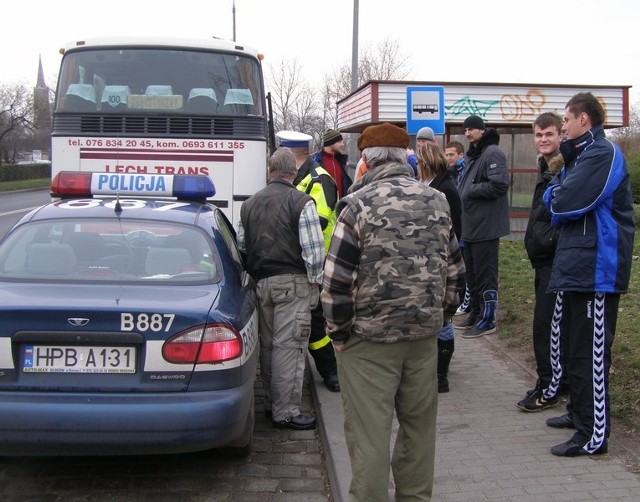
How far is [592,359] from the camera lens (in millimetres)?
4078

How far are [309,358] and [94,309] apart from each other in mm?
3361

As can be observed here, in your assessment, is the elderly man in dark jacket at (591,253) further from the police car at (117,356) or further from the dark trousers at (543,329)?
the police car at (117,356)

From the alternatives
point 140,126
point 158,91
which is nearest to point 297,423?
point 140,126

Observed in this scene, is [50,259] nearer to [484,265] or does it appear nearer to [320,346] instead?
[320,346]

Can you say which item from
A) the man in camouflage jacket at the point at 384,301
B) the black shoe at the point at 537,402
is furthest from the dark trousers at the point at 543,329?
the man in camouflage jacket at the point at 384,301

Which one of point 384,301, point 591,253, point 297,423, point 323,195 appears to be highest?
point 323,195

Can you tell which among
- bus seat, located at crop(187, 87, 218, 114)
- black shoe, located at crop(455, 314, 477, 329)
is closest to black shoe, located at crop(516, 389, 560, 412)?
black shoe, located at crop(455, 314, 477, 329)

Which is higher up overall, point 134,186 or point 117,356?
point 134,186

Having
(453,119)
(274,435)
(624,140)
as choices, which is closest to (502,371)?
(274,435)

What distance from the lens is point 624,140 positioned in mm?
33594

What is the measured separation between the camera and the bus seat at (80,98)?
8.56 meters

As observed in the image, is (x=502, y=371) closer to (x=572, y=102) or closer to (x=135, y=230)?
(x=572, y=102)

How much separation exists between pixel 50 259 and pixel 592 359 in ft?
10.3

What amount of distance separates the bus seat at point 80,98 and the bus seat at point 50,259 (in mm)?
4683
